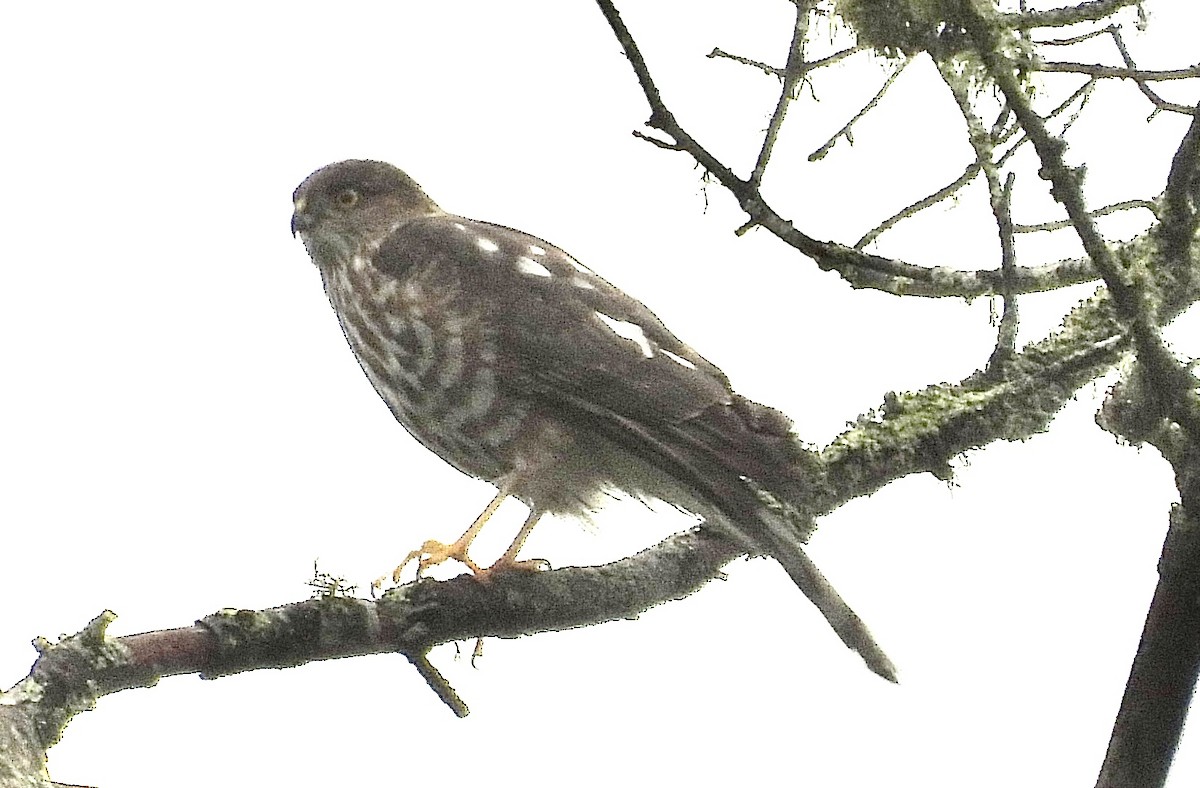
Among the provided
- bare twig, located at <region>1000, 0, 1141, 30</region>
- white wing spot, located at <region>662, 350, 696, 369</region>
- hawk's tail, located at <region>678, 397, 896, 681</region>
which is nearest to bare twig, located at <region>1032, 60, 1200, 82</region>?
bare twig, located at <region>1000, 0, 1141, 30</region>

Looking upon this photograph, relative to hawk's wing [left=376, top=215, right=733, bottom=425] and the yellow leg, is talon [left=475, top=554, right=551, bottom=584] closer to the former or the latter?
the yellow leg

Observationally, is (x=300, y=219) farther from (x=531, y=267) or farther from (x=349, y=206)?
(x=531, y=267)

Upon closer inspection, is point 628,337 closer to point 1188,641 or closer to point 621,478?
point 621,478

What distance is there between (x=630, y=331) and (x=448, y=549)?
516 mm

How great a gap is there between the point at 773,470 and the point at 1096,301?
0.95 m

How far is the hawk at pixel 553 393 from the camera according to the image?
226 cm

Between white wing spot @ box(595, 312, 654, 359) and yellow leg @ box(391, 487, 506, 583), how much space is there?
1.19 feet

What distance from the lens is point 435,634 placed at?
2137mm

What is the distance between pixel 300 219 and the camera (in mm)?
3018

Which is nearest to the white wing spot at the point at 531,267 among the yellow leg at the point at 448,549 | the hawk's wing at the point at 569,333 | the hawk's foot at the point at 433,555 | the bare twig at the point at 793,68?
the hawk's wing at the point at 569,333

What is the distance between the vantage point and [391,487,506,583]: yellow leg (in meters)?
2.51

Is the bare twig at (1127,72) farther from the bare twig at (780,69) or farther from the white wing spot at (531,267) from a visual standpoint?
the white wing spot at (531,267)

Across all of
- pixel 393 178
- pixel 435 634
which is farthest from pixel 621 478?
pixel 393 178

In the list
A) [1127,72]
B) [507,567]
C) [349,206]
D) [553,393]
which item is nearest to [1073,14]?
[1127,72]
